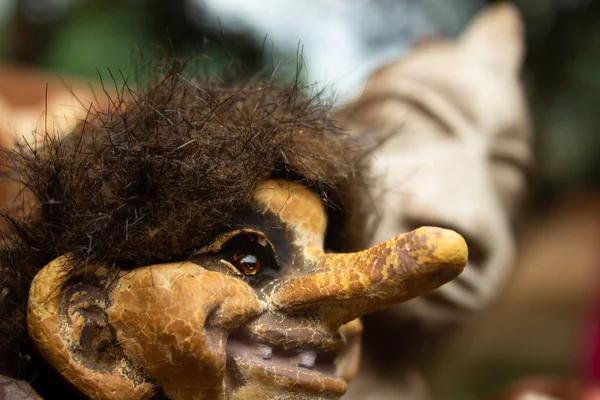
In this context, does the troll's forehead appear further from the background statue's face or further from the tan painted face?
the background statue's face

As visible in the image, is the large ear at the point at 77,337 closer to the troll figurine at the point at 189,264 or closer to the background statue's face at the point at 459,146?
the troll figurine at the point at 189,264

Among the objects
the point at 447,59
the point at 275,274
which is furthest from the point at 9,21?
the point at 275,274

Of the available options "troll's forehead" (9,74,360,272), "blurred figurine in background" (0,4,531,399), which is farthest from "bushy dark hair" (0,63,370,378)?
"blurred figurine in background" (0,4,531,399)

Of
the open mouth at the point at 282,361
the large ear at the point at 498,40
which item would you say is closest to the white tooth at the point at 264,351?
the open mouth at the point at 282,361

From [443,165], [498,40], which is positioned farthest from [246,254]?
[498,40]

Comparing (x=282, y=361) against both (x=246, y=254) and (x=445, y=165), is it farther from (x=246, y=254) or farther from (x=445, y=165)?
(x=445, y=165)

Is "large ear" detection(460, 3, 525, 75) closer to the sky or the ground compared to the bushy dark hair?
closer to the sky

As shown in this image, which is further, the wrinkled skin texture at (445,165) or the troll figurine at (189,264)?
the wrinkled skin texture at (445,165)
